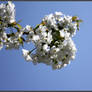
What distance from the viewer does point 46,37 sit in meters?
6.29

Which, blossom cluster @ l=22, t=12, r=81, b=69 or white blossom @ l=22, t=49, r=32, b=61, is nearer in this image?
blossom cluster @ l=22, t=12, r=81, b=69

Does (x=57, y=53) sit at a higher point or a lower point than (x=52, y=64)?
higher

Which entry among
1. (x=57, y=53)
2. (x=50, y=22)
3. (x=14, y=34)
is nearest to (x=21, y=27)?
(x=14, y=34)

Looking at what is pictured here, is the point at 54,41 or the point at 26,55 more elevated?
the point at 54,41

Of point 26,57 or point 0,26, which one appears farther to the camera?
point 26,57

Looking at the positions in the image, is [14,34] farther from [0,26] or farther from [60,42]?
[60,42]

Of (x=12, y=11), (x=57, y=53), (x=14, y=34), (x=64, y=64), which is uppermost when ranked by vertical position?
(x=12, y=11)

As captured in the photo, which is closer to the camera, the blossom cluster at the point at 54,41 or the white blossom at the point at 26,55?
the blossom cluster at the point at 54,41

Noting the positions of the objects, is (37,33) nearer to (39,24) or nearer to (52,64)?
(39,24)

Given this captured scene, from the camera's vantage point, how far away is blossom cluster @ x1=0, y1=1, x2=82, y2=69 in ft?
20.1

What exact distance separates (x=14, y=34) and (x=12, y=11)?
70cm

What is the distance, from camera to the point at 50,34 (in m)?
6.33

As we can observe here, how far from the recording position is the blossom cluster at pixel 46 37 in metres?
6.13

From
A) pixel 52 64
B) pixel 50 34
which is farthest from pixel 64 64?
pixel 50 34
